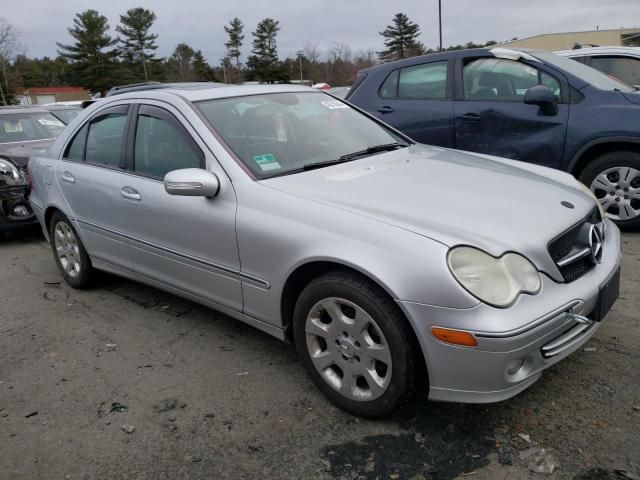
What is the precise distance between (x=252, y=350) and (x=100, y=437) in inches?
40.4

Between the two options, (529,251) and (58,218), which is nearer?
(529,251)

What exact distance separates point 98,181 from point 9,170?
9.72 feet

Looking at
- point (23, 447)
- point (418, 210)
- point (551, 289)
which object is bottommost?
point (23, 447)

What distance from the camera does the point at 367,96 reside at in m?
6.21

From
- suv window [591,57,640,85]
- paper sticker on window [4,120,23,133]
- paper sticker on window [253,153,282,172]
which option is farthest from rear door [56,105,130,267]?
suv window [591,57,640,85]

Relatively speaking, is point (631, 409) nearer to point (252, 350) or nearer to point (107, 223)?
point (252, 350)

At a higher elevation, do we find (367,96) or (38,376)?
(367,96)

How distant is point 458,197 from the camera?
2.72 metres

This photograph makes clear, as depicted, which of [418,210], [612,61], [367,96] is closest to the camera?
[418,210]

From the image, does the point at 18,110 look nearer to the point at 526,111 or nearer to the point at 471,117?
the point at 471,117

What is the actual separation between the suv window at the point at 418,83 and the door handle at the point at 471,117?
0.34 metres

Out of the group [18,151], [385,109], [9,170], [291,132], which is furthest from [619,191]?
[18,151]

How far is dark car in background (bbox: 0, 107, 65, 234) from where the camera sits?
6.15 metres

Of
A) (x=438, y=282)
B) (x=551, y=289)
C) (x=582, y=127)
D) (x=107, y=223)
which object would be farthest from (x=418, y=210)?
(x=582, y=127)
